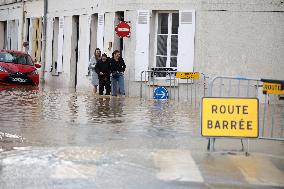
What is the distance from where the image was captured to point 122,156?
30.8 feet

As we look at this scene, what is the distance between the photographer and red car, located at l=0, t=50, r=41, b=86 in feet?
90.5

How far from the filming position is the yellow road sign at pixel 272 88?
11109 millimetres

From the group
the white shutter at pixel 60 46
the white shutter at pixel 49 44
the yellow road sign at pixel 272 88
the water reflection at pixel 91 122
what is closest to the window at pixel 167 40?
the water reflection at pixel 91 122

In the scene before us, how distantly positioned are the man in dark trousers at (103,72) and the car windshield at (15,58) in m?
4.94

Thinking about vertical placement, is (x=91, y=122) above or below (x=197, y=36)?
below

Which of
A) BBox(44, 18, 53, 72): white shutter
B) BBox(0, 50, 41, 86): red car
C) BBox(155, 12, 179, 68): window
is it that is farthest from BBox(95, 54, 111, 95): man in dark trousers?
BBox(44, 18, 53, 72): white shutter

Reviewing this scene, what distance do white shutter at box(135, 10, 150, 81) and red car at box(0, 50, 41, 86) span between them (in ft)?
16.5

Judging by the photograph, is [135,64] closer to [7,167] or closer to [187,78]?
[187,78]

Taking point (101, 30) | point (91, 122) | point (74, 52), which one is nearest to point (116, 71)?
point (101, 30)

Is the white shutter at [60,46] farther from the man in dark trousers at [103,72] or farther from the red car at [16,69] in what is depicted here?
the man in dark trousers at [103,72]

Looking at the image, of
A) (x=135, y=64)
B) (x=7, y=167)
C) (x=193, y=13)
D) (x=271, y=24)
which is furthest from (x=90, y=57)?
(x=7, y=167)

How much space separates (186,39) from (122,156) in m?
16.5

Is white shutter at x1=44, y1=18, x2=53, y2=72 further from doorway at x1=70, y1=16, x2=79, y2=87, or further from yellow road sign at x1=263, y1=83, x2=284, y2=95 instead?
yellow road sign at x1=263, y1=83, x2=284, y2=95

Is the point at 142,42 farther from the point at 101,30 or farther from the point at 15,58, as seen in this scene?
the point at 15,58
